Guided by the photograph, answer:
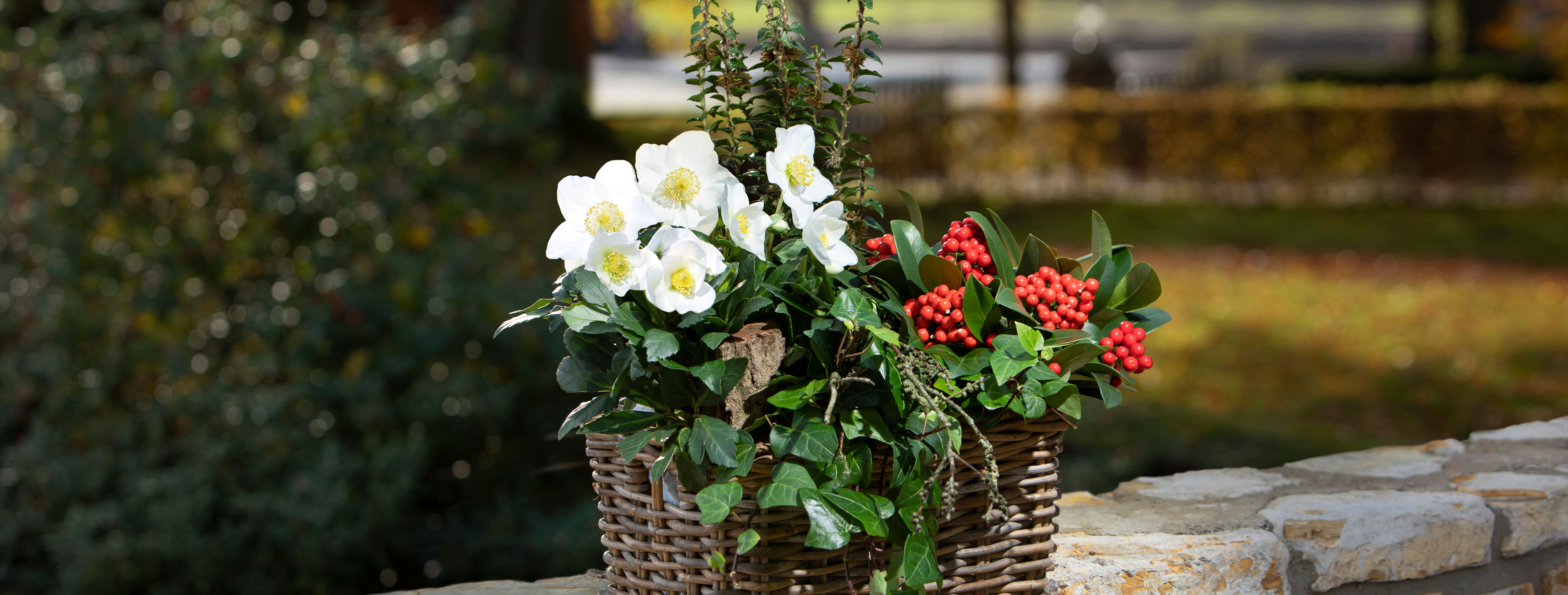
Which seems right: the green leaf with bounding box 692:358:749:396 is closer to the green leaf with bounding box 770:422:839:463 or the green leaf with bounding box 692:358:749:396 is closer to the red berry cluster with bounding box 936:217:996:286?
the green leaf with bounding box 770:422:839:463

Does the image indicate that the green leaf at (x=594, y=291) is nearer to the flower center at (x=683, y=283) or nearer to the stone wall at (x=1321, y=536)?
the flower center at (x=683, y=283)

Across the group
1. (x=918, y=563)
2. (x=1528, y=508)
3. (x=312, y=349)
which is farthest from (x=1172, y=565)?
(x=312, y=349)

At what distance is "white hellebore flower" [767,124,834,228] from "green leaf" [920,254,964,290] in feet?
0.47

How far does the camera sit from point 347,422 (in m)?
3.21

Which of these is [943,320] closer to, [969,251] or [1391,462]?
[969,251]

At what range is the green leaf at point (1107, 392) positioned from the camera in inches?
50.6

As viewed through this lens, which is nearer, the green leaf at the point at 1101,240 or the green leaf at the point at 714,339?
the green leaf at the point at 714,339

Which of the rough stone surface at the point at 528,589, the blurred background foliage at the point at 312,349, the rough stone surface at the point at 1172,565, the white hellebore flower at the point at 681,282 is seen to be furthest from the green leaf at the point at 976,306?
the blurred background foliage at the point at 312,349

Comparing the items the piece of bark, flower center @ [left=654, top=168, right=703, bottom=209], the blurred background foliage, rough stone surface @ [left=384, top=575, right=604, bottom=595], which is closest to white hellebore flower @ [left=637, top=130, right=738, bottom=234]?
flower center @ [left=654, top=168, right=703, bottom=209]

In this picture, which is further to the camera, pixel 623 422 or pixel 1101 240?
pixel 1101 240

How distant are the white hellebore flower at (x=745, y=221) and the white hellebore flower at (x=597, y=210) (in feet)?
0.26

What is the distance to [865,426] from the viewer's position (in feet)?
3.85

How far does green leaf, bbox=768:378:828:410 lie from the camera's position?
115 cm

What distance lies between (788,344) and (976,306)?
8.7 inches
